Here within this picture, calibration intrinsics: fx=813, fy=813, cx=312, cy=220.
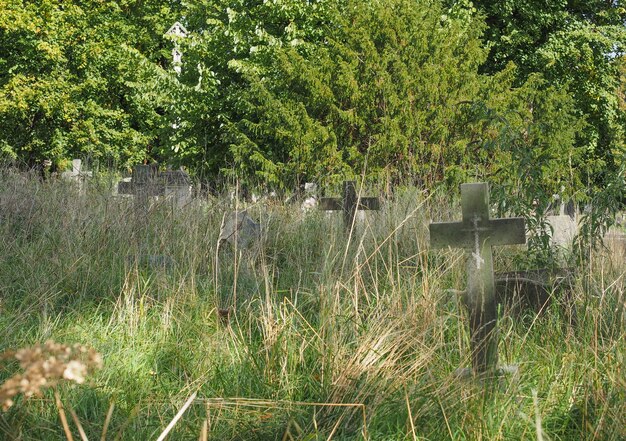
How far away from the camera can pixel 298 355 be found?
12.2ft

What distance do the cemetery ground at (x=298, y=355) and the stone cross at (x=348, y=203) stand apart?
106cm

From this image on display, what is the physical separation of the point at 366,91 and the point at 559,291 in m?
9.76

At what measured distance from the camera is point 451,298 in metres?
4.63

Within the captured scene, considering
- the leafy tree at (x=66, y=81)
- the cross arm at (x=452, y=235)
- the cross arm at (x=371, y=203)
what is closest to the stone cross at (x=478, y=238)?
the cross arm at (x=452, y=235)

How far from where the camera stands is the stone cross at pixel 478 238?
394 centimetres

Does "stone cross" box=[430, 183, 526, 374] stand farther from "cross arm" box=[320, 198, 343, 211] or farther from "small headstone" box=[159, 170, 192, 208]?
"small headstone" box=[159, 170, 192, 208]

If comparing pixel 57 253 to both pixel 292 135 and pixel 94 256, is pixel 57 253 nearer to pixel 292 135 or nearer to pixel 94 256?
pixel 94 256

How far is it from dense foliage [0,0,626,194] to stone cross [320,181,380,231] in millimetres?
1070

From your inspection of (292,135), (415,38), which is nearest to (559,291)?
(292,135)

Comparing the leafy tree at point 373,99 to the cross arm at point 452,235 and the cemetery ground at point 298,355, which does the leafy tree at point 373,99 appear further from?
the cross arm at point 452,235

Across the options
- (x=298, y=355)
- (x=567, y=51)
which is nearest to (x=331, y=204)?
(x=298, y=355)

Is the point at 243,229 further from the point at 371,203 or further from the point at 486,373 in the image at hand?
the point at 486,373

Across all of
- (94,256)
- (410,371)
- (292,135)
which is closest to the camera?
(410,371)

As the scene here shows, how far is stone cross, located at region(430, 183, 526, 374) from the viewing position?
12.9 ft
